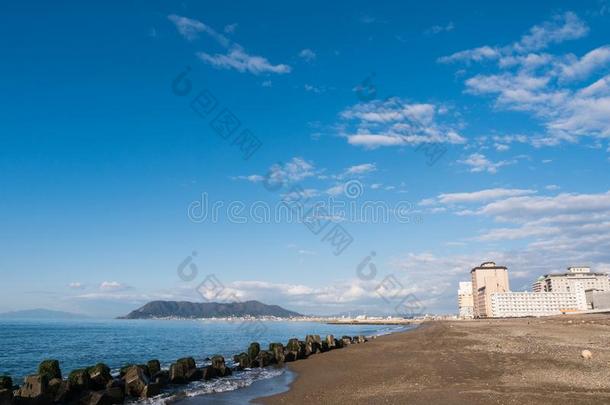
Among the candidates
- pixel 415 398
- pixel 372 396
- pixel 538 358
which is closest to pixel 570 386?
pixel 415 398

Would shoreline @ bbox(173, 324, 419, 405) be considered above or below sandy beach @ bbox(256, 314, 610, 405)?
below

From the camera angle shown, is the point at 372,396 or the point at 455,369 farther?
the point at 455,369

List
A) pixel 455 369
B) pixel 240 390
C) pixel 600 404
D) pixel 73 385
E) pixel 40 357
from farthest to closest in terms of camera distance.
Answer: pixel 40 357 < pixel 455 369 < pixel 240 390 < pixel 73 385 < pixel 600 404

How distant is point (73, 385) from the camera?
18.2 m

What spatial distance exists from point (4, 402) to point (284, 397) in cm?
909

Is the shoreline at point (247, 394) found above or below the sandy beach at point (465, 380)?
below

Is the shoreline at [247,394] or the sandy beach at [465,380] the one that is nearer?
the sandy beach at [465,380]

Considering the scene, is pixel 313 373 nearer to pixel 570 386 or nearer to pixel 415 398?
pixel 415 398

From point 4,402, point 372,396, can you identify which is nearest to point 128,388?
point 4,402

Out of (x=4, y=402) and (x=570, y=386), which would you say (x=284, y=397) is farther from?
(x=570, y=386)

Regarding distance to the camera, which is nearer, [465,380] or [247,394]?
[465,380]

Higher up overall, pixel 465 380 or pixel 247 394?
pixel 465 380

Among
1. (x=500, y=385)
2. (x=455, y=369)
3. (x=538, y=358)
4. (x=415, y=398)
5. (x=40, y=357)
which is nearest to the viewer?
(x=415, y=398)

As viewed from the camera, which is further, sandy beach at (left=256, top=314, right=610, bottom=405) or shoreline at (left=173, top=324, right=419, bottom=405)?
shoreline at (left=173, top=324, right=419, bottom=405)
